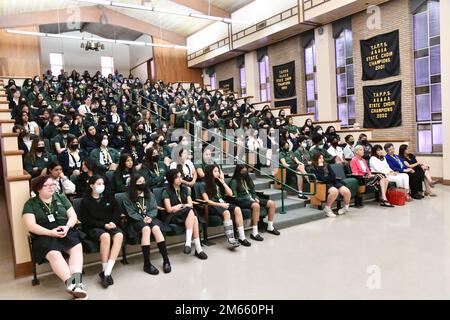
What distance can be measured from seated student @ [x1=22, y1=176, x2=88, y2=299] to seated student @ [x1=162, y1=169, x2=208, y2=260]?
114 cm

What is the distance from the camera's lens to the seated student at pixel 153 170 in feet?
17.1

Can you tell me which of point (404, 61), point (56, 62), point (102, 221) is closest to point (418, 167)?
point (404, 61)

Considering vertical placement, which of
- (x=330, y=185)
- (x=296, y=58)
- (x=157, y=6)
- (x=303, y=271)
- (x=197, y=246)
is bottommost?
(x=303, y=271)

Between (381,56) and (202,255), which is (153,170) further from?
(381,56)

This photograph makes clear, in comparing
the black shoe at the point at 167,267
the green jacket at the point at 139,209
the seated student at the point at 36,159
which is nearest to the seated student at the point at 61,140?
the seated student at the point at 36,159

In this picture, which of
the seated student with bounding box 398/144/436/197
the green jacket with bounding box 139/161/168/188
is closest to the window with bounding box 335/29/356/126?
the seated student with bounding box 398/144/436/197

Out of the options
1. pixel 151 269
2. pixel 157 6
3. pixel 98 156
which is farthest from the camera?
pixel 157 6

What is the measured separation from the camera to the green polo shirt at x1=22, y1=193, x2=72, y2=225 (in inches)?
138

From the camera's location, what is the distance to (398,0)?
9.15 m

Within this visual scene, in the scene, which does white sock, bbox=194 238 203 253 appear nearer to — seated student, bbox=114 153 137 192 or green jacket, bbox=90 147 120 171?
seated student, bbox=114 153 137 192

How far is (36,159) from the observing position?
505cm

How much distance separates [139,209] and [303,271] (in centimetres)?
201

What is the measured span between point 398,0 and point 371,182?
219 inches
